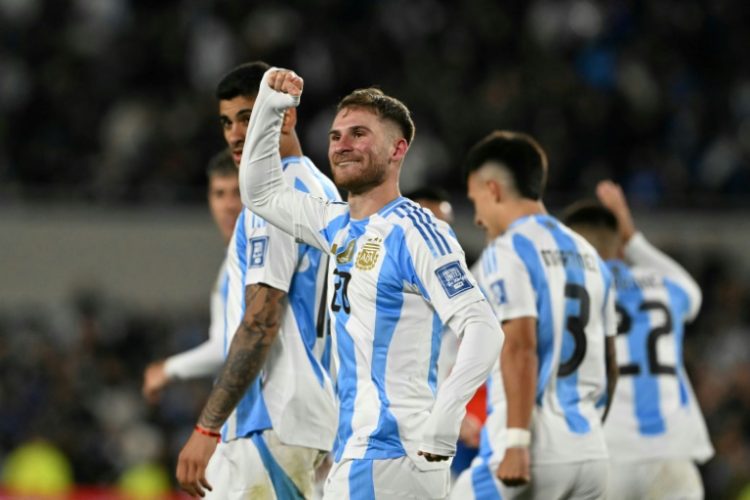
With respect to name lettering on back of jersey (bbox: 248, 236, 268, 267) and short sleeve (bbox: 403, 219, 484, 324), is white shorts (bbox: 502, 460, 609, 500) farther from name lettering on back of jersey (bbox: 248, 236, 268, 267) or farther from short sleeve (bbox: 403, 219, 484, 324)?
short sleeve (bbox: 403, 219, 484, 324)

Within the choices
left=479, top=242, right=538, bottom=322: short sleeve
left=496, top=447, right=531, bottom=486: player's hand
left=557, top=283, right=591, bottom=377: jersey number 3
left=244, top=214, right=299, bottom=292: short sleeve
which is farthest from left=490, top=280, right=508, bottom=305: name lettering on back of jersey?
left=244, top=214, right=299, bottom=292: short sleeve

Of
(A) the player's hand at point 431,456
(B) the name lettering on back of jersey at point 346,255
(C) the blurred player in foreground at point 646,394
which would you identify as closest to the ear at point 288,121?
(B) the name lettering on back of jersey at point 346,255

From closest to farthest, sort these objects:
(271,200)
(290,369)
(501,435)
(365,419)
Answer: (365,419) < (271,200) < (290,369) < (501,435)

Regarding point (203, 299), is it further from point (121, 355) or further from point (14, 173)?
point (14, 173)

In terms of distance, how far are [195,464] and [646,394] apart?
3.22 m

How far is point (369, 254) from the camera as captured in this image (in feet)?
18.5

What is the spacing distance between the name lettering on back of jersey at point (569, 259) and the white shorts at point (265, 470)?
148 centimetres

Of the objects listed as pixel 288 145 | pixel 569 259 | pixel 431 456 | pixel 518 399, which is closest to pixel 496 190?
pixel 569 259

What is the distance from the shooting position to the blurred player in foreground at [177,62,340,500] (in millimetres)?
6230

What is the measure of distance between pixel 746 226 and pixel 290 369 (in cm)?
1165

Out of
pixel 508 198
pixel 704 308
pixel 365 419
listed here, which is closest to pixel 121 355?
pixel 704 308

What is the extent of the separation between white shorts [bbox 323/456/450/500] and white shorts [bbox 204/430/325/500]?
77 centimetres

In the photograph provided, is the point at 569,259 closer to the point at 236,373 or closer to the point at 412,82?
the point at 236,373

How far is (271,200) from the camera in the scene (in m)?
5.98
